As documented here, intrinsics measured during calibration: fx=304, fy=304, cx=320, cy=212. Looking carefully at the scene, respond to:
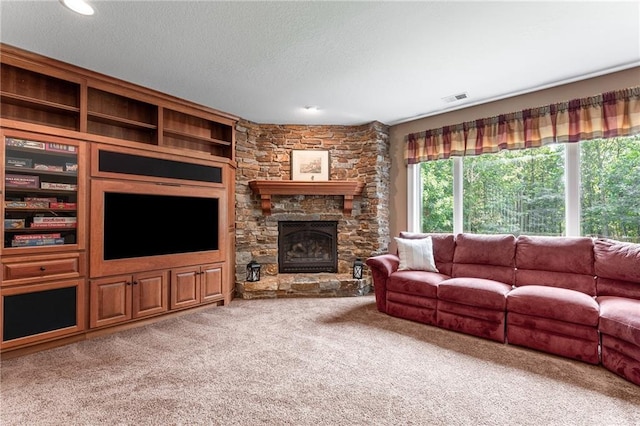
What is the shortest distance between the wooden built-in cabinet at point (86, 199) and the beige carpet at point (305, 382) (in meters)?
0.36

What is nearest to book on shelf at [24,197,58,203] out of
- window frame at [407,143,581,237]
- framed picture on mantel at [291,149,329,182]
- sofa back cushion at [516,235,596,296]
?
framed picture on mantel at [291,149,329,182]

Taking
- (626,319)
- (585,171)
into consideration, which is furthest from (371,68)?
(626,319)

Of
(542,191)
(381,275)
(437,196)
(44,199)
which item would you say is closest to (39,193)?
(44,199)

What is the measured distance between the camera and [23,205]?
2541 millimetres

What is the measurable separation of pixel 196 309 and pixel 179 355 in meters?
1.22

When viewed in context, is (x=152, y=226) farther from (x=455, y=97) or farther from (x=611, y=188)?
(x=611, y=188)

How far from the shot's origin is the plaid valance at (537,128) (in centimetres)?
296

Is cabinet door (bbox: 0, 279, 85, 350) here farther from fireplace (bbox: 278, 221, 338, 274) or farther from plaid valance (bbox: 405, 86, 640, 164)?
plaid valance (bbox: 405, 86, 640, 164)

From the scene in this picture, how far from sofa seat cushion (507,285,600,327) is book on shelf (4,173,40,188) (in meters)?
4.28

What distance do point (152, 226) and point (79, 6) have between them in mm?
1996

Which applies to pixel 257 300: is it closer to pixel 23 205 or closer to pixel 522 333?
pixel 23 205

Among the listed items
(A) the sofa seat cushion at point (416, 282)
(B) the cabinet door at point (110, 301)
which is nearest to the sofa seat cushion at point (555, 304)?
(A) the sofa seat cushion at point (416, 282)

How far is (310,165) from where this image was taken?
184 inches

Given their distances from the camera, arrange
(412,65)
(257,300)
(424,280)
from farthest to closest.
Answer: (257,300) < (424,280) < (412,65)
